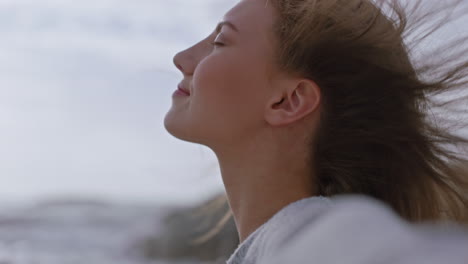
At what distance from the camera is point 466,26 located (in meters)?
1.87

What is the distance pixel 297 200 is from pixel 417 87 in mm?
416

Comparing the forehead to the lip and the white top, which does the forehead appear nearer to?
the lip

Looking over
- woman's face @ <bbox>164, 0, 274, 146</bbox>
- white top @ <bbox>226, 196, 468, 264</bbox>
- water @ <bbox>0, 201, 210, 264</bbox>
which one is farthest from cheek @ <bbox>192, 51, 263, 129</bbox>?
water @ <bbox>0, 201, 210, 264</bbox>

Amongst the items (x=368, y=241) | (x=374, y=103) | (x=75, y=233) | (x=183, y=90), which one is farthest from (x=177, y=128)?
(x=75, y=233)

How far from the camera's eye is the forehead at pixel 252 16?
1790 mm

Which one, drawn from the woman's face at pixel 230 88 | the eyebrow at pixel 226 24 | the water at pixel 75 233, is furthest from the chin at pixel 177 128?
the water at pixel 75 233

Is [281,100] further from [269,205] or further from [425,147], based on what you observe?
[425,147]

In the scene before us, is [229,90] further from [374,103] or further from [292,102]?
[374,103]

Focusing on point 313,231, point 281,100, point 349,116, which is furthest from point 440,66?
point 313,231

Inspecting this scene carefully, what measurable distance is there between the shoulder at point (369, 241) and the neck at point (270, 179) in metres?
0.98

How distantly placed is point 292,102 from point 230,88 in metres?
0.16

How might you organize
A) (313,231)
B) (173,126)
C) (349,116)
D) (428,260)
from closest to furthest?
(428,260) → (313,231) → (349,116) → (173,126)

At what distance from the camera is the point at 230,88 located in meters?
1.72

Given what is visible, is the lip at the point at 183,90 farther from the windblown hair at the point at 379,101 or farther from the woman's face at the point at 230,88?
the windblown hair at the point at 379,101
